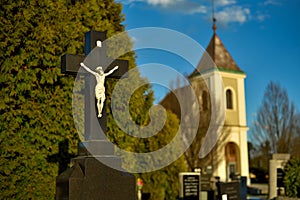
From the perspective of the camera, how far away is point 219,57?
35.0 meters

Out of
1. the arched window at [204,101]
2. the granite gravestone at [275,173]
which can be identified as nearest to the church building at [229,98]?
the arched window at [204,101]

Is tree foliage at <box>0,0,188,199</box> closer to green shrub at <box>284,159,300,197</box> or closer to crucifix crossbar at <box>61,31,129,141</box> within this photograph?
crucifix crossbar at <box>61,31,129,141</box>

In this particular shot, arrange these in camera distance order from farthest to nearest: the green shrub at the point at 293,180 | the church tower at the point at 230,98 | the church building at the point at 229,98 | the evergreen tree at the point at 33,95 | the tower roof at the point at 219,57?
the tower roof at the point at 219,57 → the church tower at the point at 230,98 → the church building at the point at 229,98 → the green shrub at the point at 293,180 → the evergreen tree at the point at 33,95

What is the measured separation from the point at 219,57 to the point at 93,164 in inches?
1174

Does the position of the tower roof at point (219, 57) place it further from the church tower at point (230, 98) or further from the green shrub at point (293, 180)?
the green shrub at point (293, 180)

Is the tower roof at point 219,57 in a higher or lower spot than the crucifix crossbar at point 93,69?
higher

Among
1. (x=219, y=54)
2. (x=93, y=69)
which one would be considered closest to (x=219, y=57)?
(x=219, y=54)

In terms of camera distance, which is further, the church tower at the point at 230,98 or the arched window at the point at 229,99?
the arched window at the point at 229,99

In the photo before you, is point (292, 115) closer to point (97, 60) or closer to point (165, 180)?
point (165, 180)

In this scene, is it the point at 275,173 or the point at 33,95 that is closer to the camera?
the point at 33,95

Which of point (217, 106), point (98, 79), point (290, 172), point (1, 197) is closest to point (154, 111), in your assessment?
point (290, 172)

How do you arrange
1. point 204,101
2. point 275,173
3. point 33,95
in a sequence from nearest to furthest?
point 33,95 → point 275,173 → point 204,101

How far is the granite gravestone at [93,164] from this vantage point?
6.15 metres

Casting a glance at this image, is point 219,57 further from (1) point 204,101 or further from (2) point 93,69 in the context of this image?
(2) point 93,69
